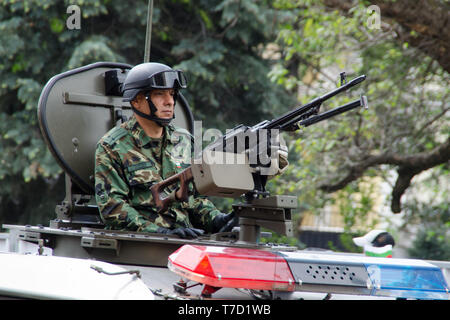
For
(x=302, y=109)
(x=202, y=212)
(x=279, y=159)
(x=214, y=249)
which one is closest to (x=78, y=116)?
(x=202, y=212)

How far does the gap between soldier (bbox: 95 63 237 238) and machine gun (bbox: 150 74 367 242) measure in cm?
72

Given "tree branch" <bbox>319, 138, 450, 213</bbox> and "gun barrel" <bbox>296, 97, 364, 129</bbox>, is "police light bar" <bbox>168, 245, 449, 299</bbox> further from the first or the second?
"tree branch" <bbox>319, 138, 450, 213</bbox>

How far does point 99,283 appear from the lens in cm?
282

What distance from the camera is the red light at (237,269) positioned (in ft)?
9.31

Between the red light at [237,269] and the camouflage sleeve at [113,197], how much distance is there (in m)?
1.31

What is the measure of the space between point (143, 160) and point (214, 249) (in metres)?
1.75

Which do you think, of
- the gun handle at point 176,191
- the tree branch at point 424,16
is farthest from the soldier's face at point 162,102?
the tree branch at point 424,16

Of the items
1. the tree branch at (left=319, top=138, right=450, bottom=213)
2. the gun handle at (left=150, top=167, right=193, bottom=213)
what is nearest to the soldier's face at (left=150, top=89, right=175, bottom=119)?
the gun handle at (left=150, top=167, right=193, bottom=213)

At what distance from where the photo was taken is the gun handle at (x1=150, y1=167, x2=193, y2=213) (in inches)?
141

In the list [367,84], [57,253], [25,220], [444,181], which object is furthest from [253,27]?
[57,253]

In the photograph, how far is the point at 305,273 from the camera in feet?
9.70

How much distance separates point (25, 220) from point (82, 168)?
9174mm

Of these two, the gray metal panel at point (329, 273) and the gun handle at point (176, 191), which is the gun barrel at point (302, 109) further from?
the gray metal panel at point (329, 273)

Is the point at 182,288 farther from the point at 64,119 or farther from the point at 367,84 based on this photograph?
the point at 367,84
